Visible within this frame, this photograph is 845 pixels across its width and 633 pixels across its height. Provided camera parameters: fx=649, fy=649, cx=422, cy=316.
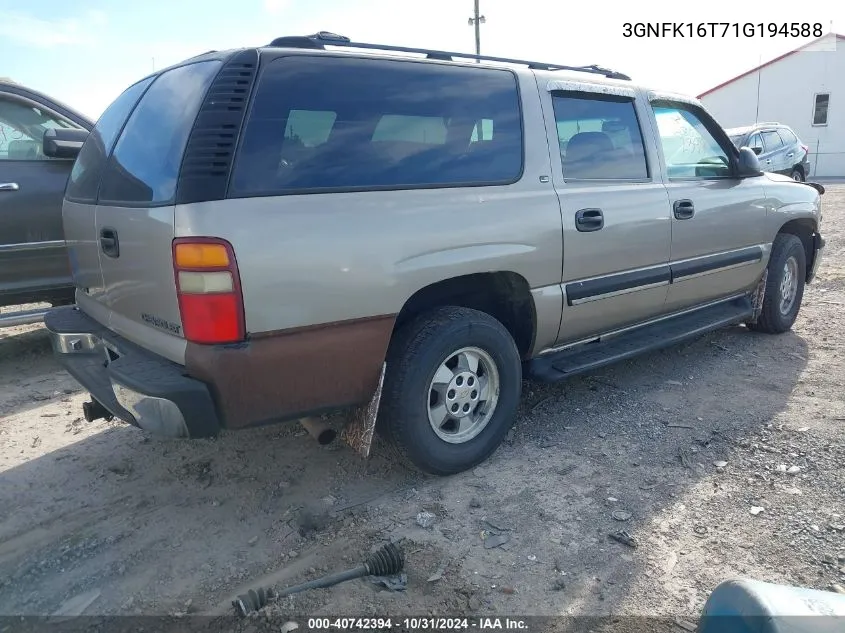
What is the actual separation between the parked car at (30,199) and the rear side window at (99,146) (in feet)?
4.40

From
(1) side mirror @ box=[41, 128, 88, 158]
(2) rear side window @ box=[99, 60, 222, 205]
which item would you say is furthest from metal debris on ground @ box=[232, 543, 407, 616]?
(1) side mirror @ box=[41, 128, 88, 158]

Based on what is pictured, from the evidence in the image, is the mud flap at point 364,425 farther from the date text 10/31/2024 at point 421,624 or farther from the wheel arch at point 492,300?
the date text 10/31/2024 at point 421,624

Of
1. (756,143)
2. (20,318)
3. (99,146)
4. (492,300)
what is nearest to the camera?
(99,146)

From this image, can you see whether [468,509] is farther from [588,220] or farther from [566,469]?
[588,220]

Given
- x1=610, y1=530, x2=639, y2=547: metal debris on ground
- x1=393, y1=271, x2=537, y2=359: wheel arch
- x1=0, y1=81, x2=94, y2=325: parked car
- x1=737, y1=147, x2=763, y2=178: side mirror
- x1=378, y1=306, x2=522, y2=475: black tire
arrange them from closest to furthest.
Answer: x1=610, y1=530, x2=639, y2=547: metal debris on ground
x1=378, y1=306, x2=522, y2=475: black tire
x1=393, y1=271, x2=537, y2=359: wheel arch
x1=737, y1=147, x2=763, y2=178: side mirror
x1=0, y1=81, x2=94, y2=325: parked car

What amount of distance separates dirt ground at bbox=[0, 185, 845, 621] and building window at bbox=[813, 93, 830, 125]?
95.0ft

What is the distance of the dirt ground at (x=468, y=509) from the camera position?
7.92 feet

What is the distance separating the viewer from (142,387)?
2404mm

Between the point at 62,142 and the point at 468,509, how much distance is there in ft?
12.0

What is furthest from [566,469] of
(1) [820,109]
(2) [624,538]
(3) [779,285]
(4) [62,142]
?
(1) [820,109]

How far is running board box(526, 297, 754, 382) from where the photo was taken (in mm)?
3523

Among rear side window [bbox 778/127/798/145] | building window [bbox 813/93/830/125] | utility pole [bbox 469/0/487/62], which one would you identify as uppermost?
utility pole [bbox 469/0/487/62]

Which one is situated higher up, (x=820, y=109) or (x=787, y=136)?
(x=820, y=109)

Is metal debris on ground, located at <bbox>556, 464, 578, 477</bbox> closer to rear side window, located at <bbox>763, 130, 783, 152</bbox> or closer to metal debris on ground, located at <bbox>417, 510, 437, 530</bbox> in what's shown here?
metal debris on ground, located at <bbox>417, 510, 437, 530</bbox>
